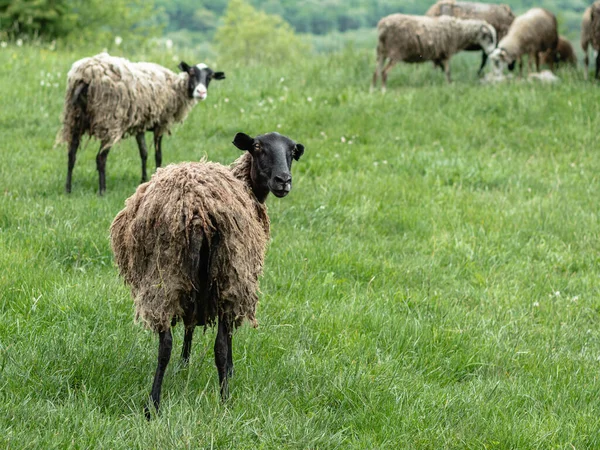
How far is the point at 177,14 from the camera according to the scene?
242 feet

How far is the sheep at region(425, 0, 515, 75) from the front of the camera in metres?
17.2

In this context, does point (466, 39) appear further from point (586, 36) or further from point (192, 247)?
point (192, 247)

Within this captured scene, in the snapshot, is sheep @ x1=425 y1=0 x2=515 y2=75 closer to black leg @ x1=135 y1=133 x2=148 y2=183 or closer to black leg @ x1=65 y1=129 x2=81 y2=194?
black leg @ x1=135 y1=133 x2=148 y2=183

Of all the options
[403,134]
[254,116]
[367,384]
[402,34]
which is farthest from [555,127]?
[367,384]

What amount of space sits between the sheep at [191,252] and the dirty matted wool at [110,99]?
410cm

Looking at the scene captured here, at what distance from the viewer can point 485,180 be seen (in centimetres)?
918

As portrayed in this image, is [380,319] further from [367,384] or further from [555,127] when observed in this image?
[555,127]

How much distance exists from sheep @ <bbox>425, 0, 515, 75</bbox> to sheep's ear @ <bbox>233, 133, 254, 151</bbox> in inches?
545

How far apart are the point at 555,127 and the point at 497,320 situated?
681 centimetres

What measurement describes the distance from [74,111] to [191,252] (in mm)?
4955

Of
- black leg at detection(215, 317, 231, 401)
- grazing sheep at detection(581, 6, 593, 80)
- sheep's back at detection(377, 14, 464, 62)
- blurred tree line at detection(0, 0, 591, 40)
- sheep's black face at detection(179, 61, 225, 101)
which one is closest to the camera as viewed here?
black leg at detection(215, 317, 231, 401)

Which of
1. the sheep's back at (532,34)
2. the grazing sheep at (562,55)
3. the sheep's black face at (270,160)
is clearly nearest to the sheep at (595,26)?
the sheep's back at (532,34)

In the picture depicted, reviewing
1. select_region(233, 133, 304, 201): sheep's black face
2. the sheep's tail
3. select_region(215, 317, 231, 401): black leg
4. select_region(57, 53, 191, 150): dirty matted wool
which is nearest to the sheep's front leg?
select_region(57, 53, 191, 150): dirty matted wool

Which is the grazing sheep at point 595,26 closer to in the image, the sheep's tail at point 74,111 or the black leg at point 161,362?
the sheep's tail at point 74,111
